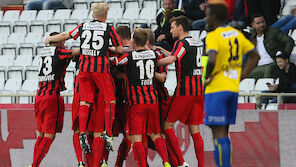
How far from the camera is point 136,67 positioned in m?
9.09

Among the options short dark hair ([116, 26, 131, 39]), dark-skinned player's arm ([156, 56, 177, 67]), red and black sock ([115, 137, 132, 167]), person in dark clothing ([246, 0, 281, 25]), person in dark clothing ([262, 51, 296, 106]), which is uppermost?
person in dark clothing ([246, 0, 281, 25])

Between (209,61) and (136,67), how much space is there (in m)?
2.16

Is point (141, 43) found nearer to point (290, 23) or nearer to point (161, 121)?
point (161, 121)

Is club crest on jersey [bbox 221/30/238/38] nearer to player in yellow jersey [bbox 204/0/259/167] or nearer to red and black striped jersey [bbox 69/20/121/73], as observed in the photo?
player in yellow jersey [bbox 204/0/259/167]

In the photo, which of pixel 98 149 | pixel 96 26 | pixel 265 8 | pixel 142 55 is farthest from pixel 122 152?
pixel 265 8

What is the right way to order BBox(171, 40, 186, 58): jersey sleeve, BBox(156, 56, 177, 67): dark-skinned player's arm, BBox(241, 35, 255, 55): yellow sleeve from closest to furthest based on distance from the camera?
BBox(241, 35, 255, 55): yellow sleeve < BBox(156, 56, 177, 67): dark-skinned player's arm < BBox(171, 40, 186, 58): jersey sleeve

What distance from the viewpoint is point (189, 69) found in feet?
30.5

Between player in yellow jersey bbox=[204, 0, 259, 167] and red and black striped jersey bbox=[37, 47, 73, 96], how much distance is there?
10.1ft

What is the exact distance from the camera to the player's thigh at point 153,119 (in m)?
9.16

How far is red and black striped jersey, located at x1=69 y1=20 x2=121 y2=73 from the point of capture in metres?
9.12

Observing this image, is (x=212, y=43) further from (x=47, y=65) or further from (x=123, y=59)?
(x=47, y=65)

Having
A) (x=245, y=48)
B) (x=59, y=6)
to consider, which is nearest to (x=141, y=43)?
(x=245, y=48)

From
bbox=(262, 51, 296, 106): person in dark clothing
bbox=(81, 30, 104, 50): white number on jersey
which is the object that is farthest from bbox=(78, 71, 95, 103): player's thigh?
bbox=(262, 51, 296, 106): person in dark clothing

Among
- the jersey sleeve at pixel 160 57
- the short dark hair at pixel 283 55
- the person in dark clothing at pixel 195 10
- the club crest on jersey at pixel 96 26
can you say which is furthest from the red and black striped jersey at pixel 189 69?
the person in dark clothing at pixel 195 10
